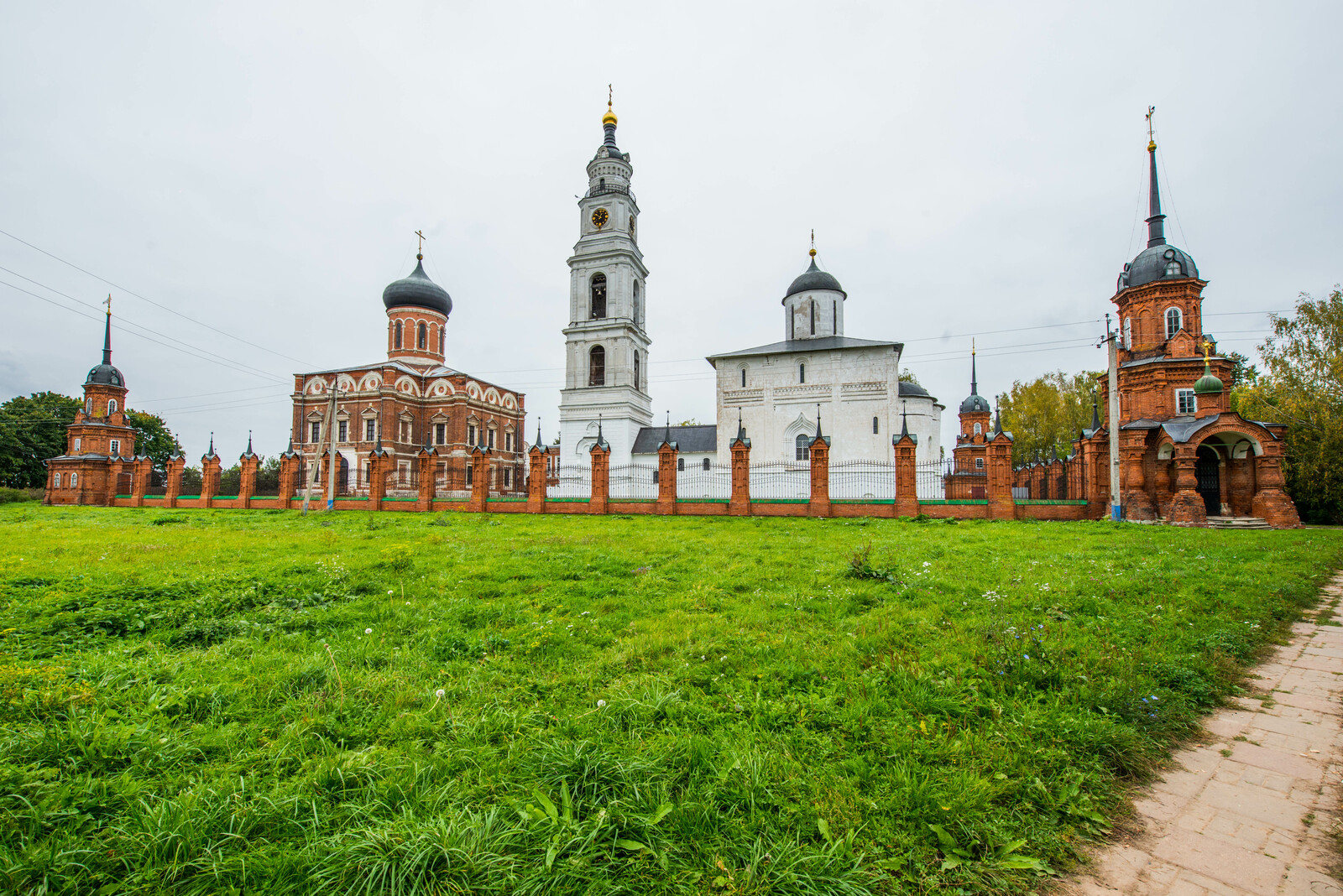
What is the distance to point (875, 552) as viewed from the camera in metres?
8.77

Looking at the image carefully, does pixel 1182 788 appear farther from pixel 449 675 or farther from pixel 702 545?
pixel 702 545

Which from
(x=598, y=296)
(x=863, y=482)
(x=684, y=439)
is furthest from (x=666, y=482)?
(x=598, y=296)

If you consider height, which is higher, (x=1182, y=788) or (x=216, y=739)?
(x=216, y=739)

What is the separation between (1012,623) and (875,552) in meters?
4.03

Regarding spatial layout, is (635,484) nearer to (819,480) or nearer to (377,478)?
(377,478)

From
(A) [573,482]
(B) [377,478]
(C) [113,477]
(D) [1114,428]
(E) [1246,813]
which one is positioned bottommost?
(E) [1246,813]

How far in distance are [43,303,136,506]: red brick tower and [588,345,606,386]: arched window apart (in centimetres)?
2614

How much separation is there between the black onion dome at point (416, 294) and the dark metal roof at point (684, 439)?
2141 centimetres

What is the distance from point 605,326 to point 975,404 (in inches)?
973

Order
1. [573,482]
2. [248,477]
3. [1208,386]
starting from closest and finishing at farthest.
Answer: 1. [1208,386]
2. [248,477]
3. [573,482]

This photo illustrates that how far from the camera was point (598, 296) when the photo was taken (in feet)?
109

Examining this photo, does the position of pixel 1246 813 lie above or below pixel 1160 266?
below

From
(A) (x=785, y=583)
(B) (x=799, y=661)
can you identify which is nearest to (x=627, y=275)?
(A) (x=785, y=583)

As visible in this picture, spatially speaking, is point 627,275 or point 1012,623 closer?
point 1012,623
